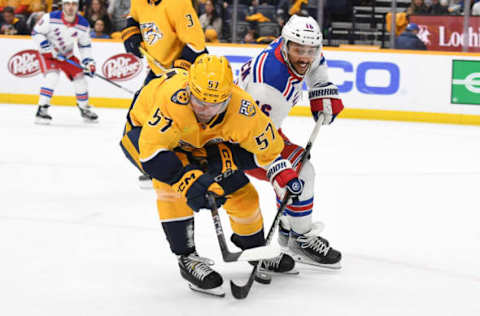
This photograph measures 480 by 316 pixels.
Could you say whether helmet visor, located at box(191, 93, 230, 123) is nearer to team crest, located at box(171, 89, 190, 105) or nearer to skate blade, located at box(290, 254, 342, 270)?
team crest, located at box(171, 89, 190, 105)

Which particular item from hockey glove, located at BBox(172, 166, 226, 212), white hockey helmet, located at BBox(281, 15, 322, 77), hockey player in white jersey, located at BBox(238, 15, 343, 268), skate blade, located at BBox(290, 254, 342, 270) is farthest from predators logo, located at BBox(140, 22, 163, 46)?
hockey glove, located at BBox(172, 166, 226, 212)

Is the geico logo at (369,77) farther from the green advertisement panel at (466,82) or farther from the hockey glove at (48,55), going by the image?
the hockey glove at (48,55)

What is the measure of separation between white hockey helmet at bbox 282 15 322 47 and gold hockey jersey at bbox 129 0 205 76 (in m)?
1.54

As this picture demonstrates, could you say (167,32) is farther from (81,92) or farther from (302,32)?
(81,92)

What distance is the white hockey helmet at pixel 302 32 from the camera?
2.93 meters

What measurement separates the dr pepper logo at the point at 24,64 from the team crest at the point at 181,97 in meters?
6.91

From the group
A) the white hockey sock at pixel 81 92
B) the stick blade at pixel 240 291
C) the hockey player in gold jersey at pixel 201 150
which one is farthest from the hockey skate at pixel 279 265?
the white hockey sock at pixel 81 92

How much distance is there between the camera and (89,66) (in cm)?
746

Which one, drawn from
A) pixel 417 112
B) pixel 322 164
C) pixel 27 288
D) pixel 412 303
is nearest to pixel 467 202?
pixel 322 164

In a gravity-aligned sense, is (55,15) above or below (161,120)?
above

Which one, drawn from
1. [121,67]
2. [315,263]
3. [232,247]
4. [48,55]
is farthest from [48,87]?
[315,263]

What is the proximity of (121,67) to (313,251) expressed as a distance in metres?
6.19

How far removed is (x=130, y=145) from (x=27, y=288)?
64 cm

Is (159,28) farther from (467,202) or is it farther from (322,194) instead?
(467,202)
